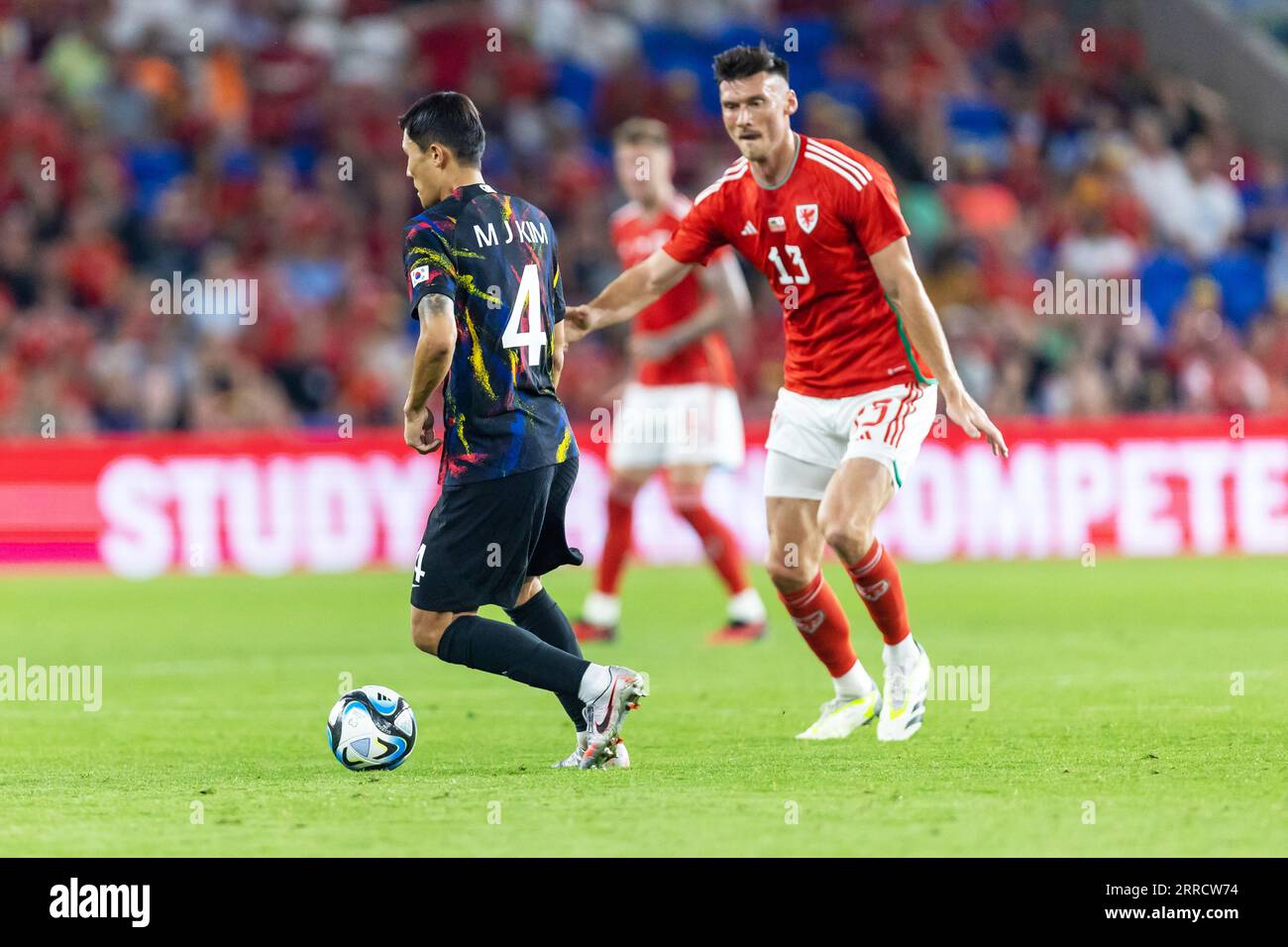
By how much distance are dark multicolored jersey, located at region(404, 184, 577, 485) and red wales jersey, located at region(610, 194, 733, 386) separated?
16.1 ft

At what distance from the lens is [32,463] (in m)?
15.9

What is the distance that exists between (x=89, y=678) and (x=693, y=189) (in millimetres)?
11366

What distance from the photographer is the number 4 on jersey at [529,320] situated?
6.82 m

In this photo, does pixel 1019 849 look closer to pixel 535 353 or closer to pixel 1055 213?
pixel 535 353

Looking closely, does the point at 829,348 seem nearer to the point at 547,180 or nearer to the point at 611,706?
the point at 611,706

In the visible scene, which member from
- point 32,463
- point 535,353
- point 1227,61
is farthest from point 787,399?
point 1227,61

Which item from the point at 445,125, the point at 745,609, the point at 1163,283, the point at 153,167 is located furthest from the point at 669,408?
the point at 1163,283

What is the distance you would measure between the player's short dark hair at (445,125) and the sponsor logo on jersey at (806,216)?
54.7 inches

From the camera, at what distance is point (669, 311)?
11867mm

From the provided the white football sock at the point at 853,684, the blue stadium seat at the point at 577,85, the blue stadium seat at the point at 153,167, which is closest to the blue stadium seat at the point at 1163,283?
the blue stadium seat at the point at 577,85

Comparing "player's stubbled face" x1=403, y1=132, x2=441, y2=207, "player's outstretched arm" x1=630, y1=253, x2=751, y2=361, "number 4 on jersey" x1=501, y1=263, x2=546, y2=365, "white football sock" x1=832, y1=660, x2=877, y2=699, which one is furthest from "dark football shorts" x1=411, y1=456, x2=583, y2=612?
"player's outstretched arm" x1=630, y1=253, x2=751, y2=361

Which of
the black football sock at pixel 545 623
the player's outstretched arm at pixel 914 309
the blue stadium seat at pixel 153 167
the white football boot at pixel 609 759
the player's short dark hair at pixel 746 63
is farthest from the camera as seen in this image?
the blue stadium seat at pixel 153 167

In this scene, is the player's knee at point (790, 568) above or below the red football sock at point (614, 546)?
below

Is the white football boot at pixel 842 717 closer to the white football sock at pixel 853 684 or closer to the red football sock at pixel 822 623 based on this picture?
the white football sock at pixel 853 684
